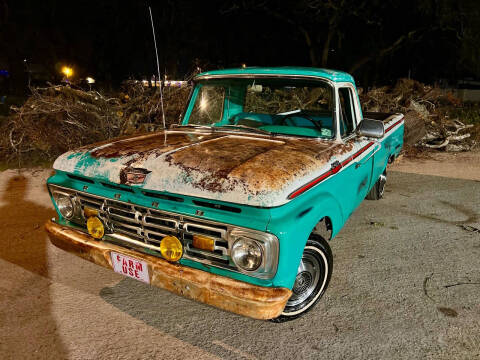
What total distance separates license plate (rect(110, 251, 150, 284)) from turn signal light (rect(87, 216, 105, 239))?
0.23 metres

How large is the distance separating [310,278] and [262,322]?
0.52 meters

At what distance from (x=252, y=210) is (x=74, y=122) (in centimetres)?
668

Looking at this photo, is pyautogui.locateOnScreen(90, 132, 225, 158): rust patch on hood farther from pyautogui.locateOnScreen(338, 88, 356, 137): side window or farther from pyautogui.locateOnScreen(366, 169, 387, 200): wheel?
pyautogui.locateOnScreen(366, 169, 387, 200): wheel

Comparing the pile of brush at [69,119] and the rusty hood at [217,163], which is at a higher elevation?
the rusty hood at [217,163]

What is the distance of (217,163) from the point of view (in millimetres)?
2506

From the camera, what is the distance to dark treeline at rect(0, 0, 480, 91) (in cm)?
1817

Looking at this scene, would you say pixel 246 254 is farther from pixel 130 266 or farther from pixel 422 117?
pixel 422 117

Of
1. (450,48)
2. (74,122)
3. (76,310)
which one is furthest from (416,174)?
(450,48)

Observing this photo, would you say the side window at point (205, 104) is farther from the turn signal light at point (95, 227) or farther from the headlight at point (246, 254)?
the headlight at point (246, 254)

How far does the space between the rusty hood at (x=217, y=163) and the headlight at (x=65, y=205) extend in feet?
0.85

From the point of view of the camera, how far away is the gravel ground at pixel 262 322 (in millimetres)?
2541

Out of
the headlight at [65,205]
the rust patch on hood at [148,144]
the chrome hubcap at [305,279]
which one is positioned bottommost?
the chrome hubcap at [305,279]

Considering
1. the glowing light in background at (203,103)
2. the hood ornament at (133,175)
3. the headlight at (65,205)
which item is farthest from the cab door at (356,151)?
the headlight at (65,205)

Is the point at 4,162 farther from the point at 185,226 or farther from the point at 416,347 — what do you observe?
the point at 416,347
